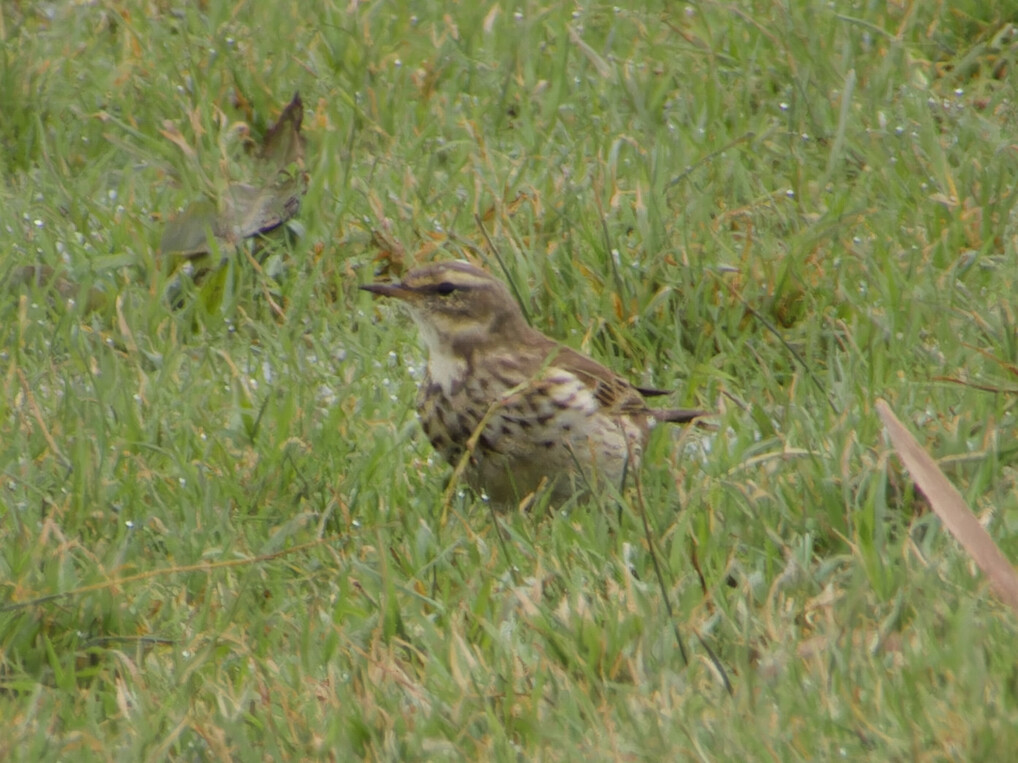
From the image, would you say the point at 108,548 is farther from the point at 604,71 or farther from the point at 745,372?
the point at 604,71

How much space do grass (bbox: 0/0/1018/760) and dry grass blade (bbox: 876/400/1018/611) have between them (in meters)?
0.09

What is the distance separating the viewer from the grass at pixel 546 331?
3.91 m

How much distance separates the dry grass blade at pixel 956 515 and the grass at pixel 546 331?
0.09 metres

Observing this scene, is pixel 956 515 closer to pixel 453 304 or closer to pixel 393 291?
pixel 453 304

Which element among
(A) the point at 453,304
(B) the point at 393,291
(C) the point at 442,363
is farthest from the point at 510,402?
(B) the point at 393,291

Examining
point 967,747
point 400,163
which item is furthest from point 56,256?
point 967,747

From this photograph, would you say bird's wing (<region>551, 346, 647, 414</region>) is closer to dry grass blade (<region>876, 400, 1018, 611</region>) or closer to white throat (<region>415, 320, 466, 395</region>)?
white throat (<region>415, 320, 466, 395</region>)

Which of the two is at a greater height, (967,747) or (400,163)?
(967,747)

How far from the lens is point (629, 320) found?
6.29 m

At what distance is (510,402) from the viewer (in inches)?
210

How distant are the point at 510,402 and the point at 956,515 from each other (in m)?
1.63

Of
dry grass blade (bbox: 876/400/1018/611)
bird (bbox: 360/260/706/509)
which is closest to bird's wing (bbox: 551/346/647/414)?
bird (bbox: 360/260/706/509)

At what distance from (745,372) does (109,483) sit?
2.15 m

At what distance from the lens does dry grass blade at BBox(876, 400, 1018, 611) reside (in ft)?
12.6
